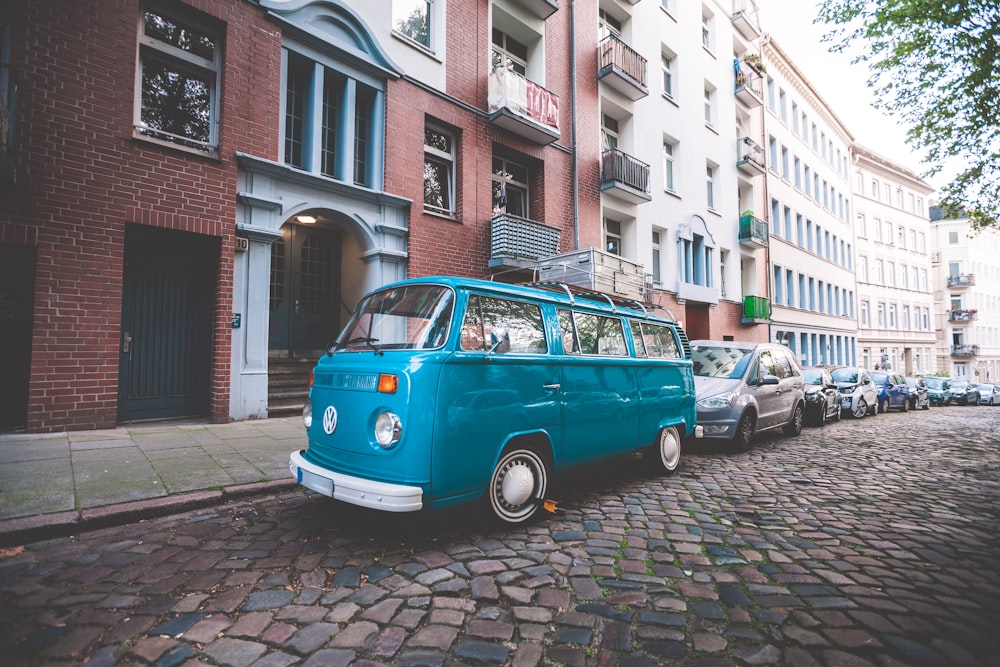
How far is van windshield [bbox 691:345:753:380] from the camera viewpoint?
857 cm

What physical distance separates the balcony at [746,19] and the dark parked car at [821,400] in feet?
62.7

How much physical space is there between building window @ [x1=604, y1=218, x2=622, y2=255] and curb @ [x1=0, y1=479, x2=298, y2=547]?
14.2m

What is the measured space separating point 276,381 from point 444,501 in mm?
7378

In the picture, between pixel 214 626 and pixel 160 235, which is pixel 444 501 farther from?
pixel 160 235

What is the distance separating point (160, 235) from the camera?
26.6ft

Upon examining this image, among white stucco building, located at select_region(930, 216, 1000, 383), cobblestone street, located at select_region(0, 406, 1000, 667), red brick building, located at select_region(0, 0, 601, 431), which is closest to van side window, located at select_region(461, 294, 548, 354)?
cobblestone street, located at select_region(0, 406, 1000, 667)

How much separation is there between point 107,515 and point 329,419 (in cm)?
194

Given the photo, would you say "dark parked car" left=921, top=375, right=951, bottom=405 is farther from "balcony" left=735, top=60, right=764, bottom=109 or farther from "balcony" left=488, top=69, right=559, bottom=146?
"balcony" left=488, top=69, right=559, bottom=146

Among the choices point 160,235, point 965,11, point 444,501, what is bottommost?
point 444,501

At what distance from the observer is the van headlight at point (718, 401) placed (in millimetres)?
7836

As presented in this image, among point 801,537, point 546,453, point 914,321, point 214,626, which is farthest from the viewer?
point 914,321

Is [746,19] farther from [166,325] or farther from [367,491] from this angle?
[367,491]

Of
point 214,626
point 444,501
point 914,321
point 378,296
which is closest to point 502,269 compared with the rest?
point 378,296

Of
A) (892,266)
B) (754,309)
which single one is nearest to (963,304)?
(892,266)
